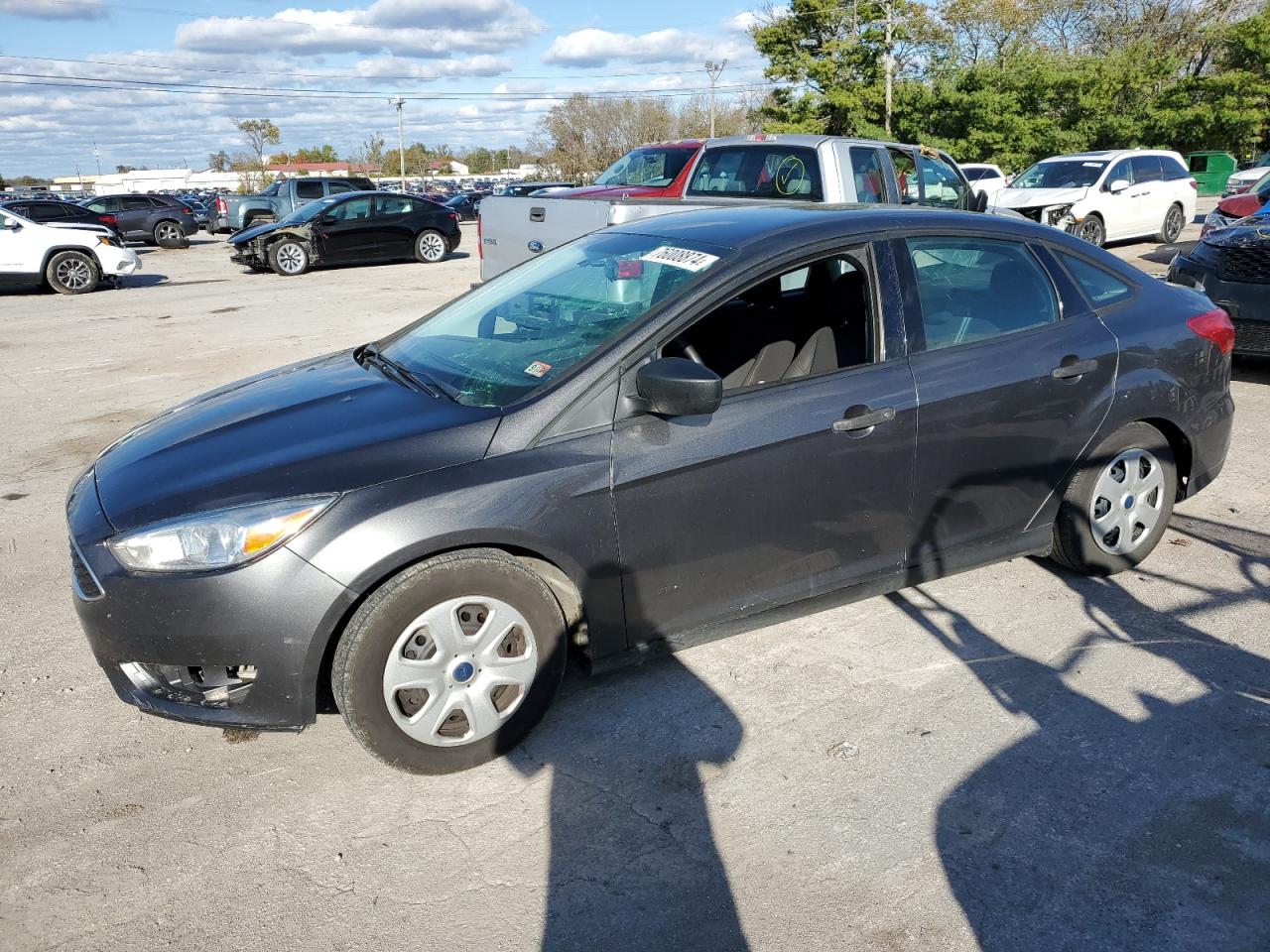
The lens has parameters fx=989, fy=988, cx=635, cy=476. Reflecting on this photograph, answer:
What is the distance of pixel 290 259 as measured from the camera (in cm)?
1916

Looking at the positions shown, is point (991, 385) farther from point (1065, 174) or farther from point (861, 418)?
point (1065, 174)

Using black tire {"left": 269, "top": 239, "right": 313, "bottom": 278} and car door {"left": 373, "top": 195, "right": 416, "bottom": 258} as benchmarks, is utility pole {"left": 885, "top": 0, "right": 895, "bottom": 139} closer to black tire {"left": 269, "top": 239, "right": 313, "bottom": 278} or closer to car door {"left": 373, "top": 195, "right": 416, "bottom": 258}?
car door {"left": 373, "top": 195, "right": 416, "bottom": 258}

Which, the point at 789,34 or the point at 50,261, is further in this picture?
the point at 789,34

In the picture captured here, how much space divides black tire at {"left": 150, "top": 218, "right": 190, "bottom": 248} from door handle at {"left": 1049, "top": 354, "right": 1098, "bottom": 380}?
27425 millimetres

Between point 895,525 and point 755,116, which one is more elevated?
point 755,116

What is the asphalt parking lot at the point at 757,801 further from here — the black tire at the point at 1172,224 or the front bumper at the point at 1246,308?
the black tire at the point at 1172,224

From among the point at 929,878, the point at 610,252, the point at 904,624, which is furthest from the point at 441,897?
the point at 610,252

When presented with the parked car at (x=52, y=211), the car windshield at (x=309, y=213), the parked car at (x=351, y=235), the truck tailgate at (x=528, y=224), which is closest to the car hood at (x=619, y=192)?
the truck tailgate at (x=528, y=224)

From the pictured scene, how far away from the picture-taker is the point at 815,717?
3.43 meters

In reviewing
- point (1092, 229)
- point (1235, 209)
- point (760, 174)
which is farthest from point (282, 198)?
point (1235, 209)

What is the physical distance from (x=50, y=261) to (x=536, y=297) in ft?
50.7

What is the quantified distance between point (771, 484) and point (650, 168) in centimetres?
854

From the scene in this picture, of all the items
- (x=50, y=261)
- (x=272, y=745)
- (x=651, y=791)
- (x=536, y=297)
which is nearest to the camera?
(x=651, y=791)

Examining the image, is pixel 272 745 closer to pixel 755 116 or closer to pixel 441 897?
pixel 441 897
